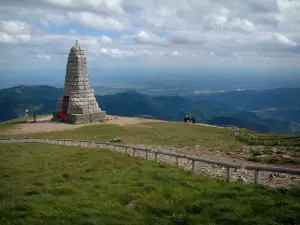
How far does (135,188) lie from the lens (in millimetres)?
11477

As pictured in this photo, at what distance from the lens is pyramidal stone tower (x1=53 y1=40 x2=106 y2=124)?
46.4m

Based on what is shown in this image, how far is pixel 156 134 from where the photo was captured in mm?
36156

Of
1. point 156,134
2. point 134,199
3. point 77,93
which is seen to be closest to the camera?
point 134,199

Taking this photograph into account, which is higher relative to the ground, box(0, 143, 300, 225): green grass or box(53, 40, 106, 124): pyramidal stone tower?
box(53, 40, 106, 124): pyramidal stone tower

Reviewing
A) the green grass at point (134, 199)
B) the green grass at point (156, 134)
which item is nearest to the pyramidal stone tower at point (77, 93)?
the green grass at point (156, 134)

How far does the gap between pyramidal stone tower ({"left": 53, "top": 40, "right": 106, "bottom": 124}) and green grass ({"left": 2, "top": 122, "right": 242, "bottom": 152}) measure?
6046 millimetres

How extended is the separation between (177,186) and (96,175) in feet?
13.8

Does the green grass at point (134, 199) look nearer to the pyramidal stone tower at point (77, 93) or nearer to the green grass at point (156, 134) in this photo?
the green grass at point (156, 134)

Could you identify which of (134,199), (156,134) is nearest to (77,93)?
(156,134)

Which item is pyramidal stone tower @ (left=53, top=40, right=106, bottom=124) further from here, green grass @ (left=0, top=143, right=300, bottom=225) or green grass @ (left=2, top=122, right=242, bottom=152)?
green grass @ (left=0, top=143, right=300, bottom=225)

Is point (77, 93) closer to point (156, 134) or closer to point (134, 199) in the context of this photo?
point (156, 134)

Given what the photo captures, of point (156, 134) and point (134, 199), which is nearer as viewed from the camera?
point (134, 199)

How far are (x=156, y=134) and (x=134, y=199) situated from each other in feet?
84.6

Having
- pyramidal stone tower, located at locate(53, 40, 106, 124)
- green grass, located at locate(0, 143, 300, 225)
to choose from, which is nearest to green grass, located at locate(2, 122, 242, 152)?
pyramidal stone tower, located at locate(53, 40, 106, 124)
